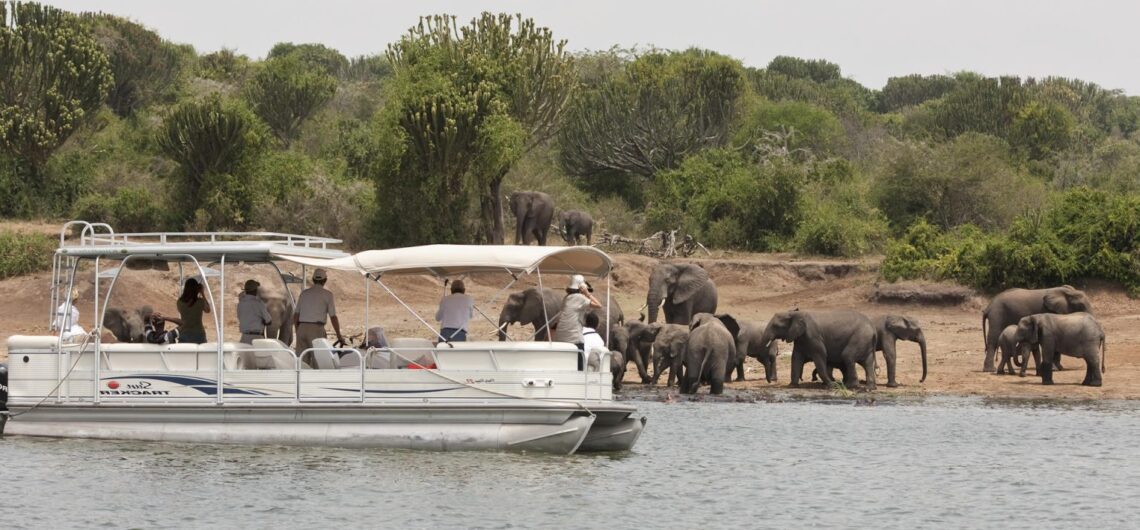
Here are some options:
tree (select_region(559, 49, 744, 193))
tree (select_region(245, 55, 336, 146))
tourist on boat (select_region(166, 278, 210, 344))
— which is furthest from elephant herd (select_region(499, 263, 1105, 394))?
tree (select_region(245, 55, 336, 146))

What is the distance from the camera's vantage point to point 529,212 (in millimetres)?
42531

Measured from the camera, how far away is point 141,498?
55.6 feet

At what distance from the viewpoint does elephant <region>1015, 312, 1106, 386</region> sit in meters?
26.2

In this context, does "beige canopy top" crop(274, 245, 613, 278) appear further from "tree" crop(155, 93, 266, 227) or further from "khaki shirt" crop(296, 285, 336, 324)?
"tree" crop(155, 93, 266, 227)

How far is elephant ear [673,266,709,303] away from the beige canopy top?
42.6 ft

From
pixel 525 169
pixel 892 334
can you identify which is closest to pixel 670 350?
pixel 892 334

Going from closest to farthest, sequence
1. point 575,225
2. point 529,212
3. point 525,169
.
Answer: point 529,212, point 575,225, point 525,169

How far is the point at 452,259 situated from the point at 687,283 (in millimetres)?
14195

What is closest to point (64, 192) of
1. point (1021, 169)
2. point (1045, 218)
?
point (1045, 218)

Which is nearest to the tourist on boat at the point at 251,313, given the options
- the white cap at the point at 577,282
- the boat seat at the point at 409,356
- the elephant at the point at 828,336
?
the boat seat at the point at 409,356

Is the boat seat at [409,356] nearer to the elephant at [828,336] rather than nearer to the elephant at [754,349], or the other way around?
the elephant at [828,336]

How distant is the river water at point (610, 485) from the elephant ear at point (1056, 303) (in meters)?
8.19

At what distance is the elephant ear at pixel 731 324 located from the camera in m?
27.1

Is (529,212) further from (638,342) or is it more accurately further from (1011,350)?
(1011,350)
